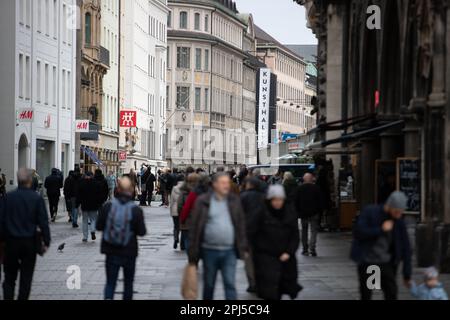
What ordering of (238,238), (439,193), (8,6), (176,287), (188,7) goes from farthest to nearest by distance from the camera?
(188,7) → (8,6) → (439,193) → (176,287) → (238,238)

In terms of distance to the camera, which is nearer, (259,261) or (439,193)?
(259,261)

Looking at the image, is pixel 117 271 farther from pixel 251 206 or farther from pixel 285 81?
pixel 285 81

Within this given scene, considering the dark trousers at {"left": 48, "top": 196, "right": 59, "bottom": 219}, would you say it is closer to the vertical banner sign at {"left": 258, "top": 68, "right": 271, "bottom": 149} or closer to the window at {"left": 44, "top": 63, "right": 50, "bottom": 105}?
the window at {"left": 44, "top": 63, "right": 50, "bottom": 105}

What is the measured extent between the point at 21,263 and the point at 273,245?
309 cm

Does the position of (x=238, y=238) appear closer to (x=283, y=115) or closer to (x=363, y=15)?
(x=363, y=15)

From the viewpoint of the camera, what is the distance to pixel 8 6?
61250mm

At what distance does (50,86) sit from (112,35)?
27412mm

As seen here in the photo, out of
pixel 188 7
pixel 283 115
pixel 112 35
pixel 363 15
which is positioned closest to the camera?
pixel 363 15

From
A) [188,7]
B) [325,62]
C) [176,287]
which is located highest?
[188,7]

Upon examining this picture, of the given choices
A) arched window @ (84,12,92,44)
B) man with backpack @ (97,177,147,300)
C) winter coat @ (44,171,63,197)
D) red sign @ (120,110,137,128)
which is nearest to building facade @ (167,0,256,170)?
red sign @ (120,110,137,128)

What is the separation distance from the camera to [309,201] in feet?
93.5

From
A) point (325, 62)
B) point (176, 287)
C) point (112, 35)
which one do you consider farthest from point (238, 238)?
point (112, 35)

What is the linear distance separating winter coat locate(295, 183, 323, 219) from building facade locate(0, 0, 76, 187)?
29054 millimetres

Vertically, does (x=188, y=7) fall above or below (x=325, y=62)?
above
